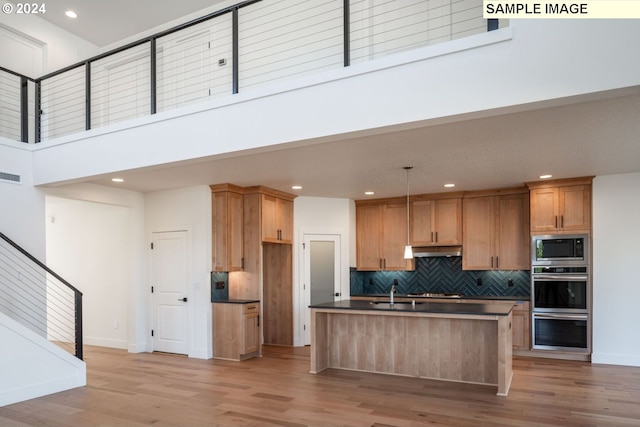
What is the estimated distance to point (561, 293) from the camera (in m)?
6.68

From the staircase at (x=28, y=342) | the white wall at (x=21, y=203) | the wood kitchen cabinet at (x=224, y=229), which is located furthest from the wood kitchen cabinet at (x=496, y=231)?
the white wall at (x=21, y=203)

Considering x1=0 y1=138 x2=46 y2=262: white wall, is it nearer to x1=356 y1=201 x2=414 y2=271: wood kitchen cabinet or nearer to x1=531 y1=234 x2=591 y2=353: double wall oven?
x1=356 y1=201 x2=414 y2=271: wood kitchen cabinet

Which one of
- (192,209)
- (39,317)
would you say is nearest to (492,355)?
(192,209)

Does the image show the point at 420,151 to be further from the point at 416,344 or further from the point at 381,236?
the point at 381,236

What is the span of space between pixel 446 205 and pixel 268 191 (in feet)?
10.2

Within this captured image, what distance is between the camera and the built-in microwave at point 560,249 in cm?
659

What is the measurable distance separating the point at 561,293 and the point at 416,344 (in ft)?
8.68

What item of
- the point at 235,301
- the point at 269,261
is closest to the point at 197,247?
the point at 235,301

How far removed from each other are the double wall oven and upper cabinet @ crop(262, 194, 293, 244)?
13.0 feet

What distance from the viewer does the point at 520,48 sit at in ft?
10.1

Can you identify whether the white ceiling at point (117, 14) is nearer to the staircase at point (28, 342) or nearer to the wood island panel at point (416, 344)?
the staircase at point (28, 342)

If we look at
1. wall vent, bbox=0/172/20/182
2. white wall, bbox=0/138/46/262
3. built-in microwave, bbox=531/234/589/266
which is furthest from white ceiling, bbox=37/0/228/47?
built-in microwave, bbox=531/234/589/266

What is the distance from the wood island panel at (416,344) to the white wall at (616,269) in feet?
6.63

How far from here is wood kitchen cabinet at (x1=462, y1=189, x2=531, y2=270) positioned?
7.28 meters
